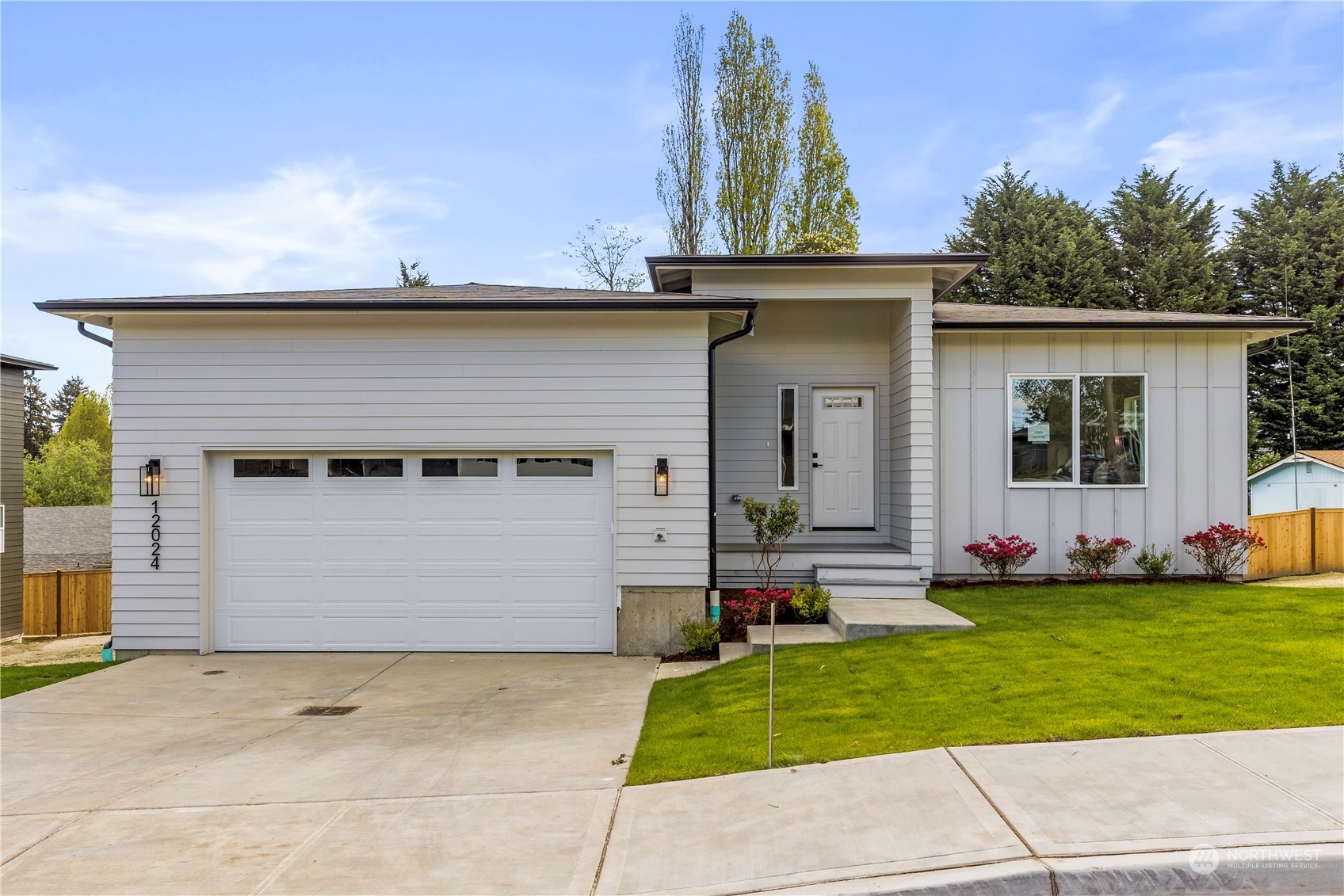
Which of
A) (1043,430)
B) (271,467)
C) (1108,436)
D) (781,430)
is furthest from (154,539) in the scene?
(1108,436)

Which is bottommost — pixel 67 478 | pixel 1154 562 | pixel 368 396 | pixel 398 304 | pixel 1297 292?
pixel 1154 562

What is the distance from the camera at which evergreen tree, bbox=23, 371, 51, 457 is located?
44000mm

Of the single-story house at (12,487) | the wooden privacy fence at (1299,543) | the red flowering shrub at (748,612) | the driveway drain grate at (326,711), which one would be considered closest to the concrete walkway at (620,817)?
the driveway drain grate at (326,711)

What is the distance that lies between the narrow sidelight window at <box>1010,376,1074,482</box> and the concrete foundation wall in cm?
464

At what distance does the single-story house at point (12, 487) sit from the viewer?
12602 millimetres

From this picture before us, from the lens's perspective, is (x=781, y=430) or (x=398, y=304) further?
(x=781, y=430)

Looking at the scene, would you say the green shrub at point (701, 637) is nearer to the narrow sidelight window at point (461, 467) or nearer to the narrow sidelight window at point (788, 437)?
the narrow sidelight window at point (461, 467)

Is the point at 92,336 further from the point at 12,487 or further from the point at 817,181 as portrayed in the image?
the point at 817,181

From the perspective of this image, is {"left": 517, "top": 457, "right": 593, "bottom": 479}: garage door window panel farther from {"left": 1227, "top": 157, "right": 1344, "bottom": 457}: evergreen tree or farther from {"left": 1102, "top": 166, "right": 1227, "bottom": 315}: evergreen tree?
{"left": 1102, "top": 166, "right": 1227, "bottom": 315}: evergreen tree

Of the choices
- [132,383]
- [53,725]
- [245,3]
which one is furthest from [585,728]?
[245,3]

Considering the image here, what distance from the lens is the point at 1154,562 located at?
9367 mm

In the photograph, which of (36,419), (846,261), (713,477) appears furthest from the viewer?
(36,419)

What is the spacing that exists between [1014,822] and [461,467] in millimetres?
6343

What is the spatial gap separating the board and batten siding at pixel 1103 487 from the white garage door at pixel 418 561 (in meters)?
4.65
